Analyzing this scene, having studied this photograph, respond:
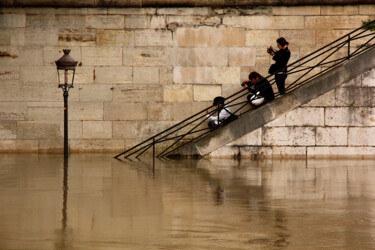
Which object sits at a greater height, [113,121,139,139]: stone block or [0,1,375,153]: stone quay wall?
[0,1,375,153]: stone quay wall

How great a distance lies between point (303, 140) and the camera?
15148mm

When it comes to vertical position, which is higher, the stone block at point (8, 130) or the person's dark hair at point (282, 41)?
the person's dark hair at point (282, 41)

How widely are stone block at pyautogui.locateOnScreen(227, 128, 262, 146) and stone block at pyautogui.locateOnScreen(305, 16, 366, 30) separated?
3.64 meters

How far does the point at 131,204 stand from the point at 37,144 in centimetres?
918

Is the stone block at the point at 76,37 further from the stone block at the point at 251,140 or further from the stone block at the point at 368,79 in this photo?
the stone block at the point at 368,79

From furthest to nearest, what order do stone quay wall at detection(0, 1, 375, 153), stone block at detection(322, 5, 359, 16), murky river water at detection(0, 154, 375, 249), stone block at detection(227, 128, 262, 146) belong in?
stone quay wall at detection(0, 1, 375, 153)
stone block at detection(322, 5, 359, 16)
stone block at detection(227, 128, 262, 146)
murky river water at detection(0, 154, 375, 249)

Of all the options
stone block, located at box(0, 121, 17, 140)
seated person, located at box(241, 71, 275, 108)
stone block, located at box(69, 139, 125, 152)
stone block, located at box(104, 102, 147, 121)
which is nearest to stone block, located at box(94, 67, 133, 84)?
stone block, located at box(104, 102, 147, 121)

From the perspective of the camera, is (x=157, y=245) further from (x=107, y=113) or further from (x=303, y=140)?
(x=107, y=113)

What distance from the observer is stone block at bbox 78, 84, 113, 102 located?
1712 cm

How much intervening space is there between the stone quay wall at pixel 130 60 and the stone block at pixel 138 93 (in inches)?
1.0

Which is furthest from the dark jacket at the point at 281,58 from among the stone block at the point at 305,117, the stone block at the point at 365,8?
the stone block at the point at 365,8

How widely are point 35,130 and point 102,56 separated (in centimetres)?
254

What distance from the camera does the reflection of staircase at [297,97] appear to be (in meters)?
14.7

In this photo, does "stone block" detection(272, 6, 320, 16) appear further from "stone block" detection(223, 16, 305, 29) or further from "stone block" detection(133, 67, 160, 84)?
"stone block" detection(133, 67, 160, 84)
